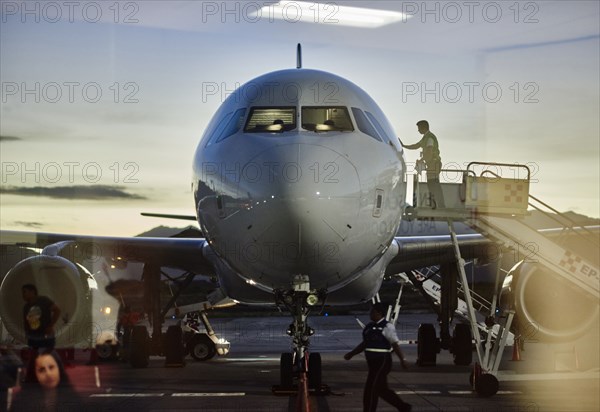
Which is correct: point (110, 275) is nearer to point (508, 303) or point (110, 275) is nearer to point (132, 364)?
Result: point (132, 364)

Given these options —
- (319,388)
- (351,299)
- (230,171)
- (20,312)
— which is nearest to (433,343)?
(351,299)

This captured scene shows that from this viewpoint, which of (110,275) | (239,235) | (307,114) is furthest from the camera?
(110,275)

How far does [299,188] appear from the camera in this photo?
33.0ft

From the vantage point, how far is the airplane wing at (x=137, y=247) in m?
17.5

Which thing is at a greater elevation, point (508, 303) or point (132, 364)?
point (508, 303)

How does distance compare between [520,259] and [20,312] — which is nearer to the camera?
[520,259]

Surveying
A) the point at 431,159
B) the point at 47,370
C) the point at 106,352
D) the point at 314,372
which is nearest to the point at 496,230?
the point at 431,159

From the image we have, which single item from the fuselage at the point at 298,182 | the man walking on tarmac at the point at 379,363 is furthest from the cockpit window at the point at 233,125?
the man walking on tarmac at the point at 379,363

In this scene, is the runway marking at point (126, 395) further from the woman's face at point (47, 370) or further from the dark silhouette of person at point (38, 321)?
the woman's face at point (47, 370)

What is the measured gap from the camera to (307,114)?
11945 mm

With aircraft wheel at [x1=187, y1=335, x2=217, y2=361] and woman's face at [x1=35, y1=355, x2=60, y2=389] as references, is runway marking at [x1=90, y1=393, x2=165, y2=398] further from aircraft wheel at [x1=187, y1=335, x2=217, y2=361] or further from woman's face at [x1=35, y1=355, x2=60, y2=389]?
aircraft wheel at [x1=187, y1=335, x2=217, y2=361]

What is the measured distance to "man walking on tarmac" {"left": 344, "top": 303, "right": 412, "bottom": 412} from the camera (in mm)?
10195

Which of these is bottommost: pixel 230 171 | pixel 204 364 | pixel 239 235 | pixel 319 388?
pixel 204 364

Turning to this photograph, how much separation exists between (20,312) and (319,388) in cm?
718
